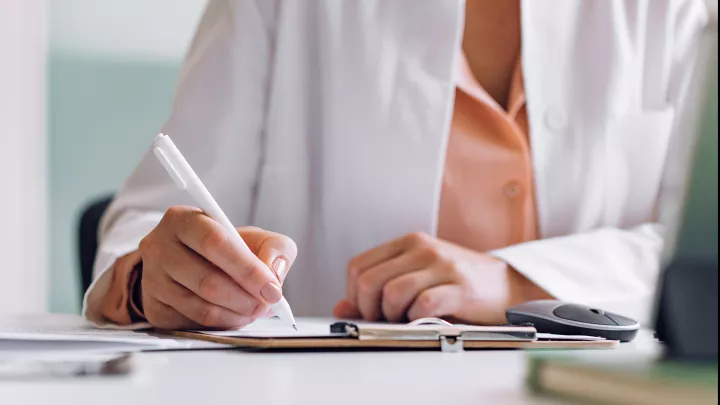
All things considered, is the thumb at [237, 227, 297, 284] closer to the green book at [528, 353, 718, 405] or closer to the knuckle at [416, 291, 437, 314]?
the knuckle at [416, 291, 437, 314]

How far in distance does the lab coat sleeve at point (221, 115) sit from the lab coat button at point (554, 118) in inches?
12.7

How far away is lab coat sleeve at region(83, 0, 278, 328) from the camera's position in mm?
827

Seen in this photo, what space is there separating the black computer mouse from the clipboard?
5cm

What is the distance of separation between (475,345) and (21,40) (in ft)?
5.54

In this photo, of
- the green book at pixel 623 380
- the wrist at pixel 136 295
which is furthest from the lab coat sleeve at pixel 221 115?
the green book at pixel 623 380

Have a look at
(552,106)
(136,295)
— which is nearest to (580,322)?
(136,295)

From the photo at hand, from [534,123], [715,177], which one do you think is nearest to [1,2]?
[534,123]

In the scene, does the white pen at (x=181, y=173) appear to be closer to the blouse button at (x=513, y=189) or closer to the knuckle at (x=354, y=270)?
the knuckle at (x=354, y=270)

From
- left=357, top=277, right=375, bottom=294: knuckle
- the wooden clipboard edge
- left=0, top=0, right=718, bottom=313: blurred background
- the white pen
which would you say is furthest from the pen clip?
left=0, top=0, right=718, bottom=313: blurred background

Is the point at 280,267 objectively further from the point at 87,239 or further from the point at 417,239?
the point at 87,239

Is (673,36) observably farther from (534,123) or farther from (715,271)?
(715,271)

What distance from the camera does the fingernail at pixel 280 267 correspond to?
0.51 m

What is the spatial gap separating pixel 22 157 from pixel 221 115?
1.12m

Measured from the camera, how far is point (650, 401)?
0.22m
